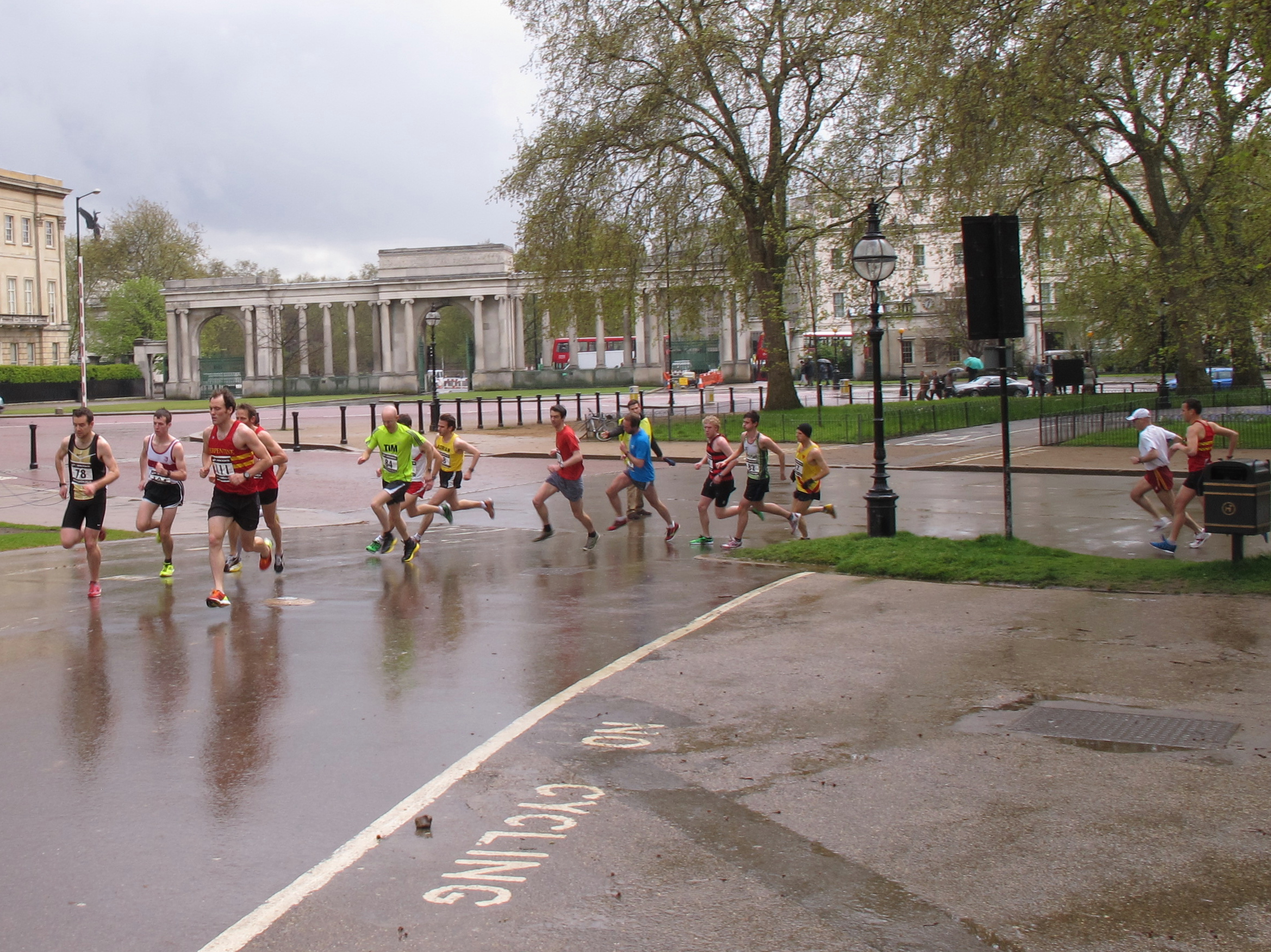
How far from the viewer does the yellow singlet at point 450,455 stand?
51.1ft

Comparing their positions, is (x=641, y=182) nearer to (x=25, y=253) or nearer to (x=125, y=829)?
(x=125, y=829)

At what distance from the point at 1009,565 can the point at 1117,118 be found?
2392 centimetres

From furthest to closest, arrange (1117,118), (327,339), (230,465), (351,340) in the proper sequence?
(327,339) → (351,340) → (1117,118) → (230,465)

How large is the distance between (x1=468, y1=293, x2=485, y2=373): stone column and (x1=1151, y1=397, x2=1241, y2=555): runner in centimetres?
7637

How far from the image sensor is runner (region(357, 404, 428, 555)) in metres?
13.8

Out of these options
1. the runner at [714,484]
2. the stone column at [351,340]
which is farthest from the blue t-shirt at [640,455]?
the stone column at [351,340]

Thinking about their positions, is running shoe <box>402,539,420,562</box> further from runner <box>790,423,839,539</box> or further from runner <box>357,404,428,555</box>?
runner <box>790,423,839,539</box>

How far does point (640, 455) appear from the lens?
51.1ft

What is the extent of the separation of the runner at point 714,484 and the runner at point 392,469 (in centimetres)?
348

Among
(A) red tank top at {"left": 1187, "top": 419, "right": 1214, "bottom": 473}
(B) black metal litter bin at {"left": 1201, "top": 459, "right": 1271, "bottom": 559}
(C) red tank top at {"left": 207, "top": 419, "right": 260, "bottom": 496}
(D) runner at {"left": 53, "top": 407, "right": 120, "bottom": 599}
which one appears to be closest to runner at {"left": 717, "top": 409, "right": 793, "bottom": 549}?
(A) red tank top at {"left": 1187, "top": 419, "right": 1214, "bottom": 473}

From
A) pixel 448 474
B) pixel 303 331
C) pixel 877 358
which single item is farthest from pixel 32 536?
pixel 303 331

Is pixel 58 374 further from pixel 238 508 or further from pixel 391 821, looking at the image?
pixel 391 821

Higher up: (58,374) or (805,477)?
(58,374)

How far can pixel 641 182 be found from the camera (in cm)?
3388
